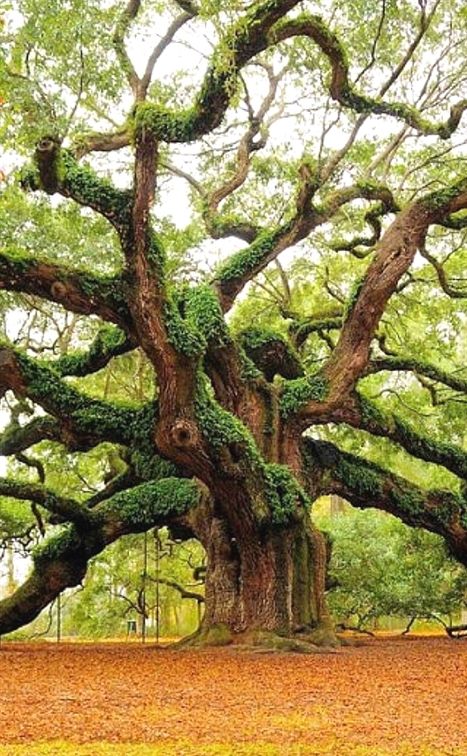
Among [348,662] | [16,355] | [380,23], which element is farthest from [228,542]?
[380,23]

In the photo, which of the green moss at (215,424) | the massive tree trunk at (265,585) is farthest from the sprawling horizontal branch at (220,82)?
the massive tree trunk at (265,585)

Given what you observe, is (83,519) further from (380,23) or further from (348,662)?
(380,23)

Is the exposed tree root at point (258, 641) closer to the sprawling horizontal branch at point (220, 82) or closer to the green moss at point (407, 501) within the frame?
the green moss at point (407, 501)

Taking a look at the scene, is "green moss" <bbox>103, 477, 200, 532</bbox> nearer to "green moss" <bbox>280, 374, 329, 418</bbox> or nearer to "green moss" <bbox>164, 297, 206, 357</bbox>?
"green moss" <bbox>280, 374, 329, 418</bbox>

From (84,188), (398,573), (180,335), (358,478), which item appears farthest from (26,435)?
(398,573)

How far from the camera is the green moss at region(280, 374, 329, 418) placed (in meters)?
11.1

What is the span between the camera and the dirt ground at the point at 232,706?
3.69 m

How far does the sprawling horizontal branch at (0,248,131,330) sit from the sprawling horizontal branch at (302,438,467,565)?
408 centimetres

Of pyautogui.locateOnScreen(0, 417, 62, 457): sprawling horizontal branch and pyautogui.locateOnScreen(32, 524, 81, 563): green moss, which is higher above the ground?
pyautogui.locateOnScreen(0, 417, 62, 457): sprawling horizontal branch

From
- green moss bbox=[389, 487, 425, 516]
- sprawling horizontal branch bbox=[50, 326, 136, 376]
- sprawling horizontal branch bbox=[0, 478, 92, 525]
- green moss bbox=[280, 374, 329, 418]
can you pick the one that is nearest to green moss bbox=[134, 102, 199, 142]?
sprawling horizontal branch bbox=[50, 326, 136, 376]

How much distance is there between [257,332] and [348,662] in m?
5.01

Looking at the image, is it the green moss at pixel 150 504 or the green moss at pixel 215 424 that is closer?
the green moss at pixel 215 424

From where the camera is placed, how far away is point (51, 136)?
25.7 ft

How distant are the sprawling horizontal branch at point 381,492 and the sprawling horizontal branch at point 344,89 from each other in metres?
4.56
